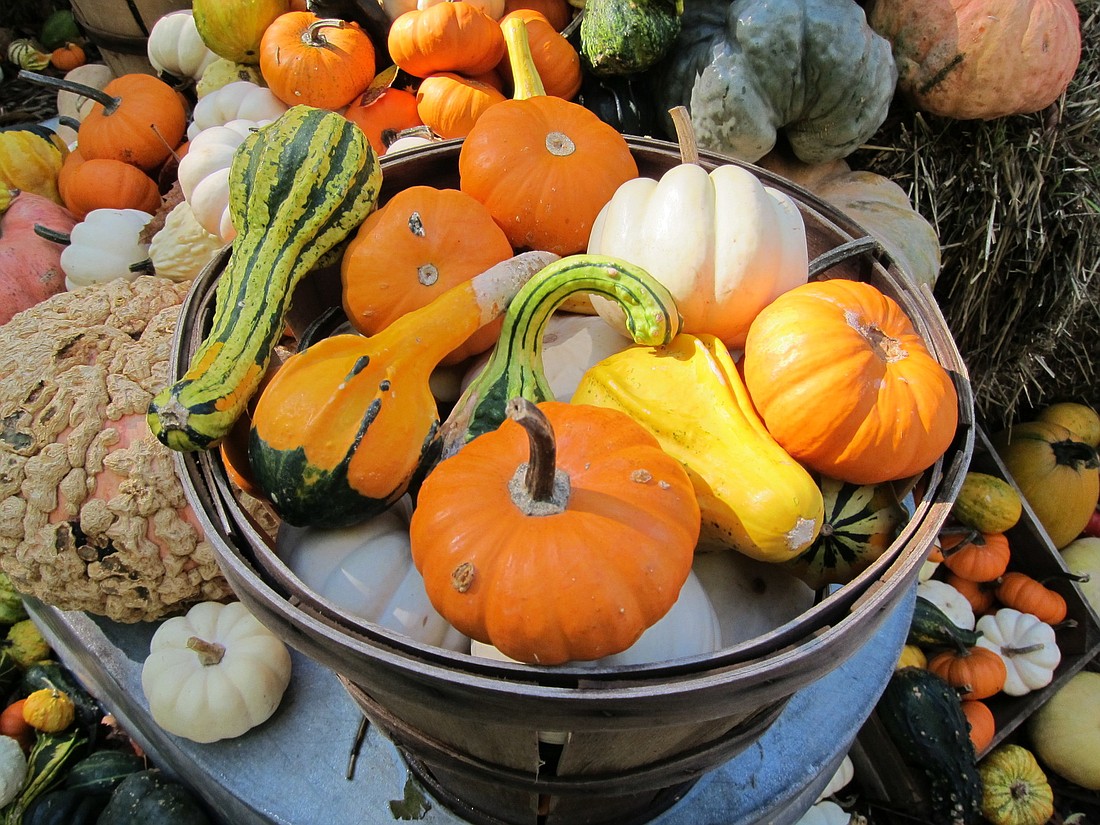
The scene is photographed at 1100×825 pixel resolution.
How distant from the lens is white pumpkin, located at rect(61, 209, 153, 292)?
202cm

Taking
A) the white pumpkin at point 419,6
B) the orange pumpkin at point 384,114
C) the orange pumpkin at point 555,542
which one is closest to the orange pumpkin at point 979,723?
the orange pumpkin at point 555,542

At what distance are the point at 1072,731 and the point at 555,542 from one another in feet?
7.11

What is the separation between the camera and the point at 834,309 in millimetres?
1054

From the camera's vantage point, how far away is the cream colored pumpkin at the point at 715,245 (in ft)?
3.69

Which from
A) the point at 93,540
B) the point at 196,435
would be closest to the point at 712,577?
the point at 196,435

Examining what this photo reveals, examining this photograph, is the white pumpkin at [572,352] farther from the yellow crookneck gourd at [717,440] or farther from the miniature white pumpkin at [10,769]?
the miniature white pumpkin at [10,769]

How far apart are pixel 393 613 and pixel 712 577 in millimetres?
487

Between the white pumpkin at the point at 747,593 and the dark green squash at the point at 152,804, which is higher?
the white pumpkin at the point at 747,593

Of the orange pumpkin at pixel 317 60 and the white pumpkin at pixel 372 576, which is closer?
the white pumpkin at pixel 372 576

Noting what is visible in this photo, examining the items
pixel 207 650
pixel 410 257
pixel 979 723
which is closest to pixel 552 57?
pixel 410 257

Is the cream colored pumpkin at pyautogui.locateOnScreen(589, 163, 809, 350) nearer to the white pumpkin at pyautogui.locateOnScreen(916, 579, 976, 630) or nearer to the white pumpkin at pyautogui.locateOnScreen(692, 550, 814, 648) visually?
the white pumpkin at pyautogui.locateOnScreen(692, 550, 814, 648)

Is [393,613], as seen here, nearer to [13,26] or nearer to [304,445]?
[304,445]

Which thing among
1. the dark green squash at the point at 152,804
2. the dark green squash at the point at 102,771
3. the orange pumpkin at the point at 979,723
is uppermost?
the dark green squash at the point at 152,804

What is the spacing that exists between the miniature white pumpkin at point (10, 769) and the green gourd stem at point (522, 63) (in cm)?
199
